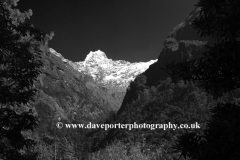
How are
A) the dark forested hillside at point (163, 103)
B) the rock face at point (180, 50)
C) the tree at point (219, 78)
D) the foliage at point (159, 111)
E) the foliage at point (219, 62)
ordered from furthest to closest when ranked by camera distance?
the rock face at point (180, 50) → the dark forested hillside at point (163, 103) → the foliage at point (159, 111) → the foliage at point (219, 62) → the tree at point (219, 78)

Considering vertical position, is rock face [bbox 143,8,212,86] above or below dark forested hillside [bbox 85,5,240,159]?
above

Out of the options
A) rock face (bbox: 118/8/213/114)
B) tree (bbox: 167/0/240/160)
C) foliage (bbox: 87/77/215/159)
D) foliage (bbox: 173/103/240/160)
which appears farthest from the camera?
rock face (bbox: 118/8/213/114)

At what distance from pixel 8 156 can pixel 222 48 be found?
6507 mm

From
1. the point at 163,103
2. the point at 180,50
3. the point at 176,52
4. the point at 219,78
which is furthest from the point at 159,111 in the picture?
the point at 219,78

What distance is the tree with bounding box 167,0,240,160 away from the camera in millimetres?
3209

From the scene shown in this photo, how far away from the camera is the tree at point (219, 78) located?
3.21m

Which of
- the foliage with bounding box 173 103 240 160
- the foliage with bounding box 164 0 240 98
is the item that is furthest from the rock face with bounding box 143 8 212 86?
the foliage with bounding box 173 103 240 160

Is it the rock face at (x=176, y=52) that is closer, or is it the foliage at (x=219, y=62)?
the foliage at (x=219, y=62)

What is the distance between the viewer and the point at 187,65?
4477 millimetres

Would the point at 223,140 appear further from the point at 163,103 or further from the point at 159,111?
the point at 163,103

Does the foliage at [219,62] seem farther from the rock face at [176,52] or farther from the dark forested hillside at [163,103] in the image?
the rock face at [176,52]

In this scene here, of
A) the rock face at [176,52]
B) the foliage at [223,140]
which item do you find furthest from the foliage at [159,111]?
the foliage at [223,140]

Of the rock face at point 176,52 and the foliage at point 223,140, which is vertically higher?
the rock face at point 176,52

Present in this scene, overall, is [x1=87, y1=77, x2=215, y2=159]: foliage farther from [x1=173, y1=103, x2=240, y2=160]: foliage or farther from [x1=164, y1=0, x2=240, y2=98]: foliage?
[x1=173, y1=103, x2=240, y2=160]: foliage
